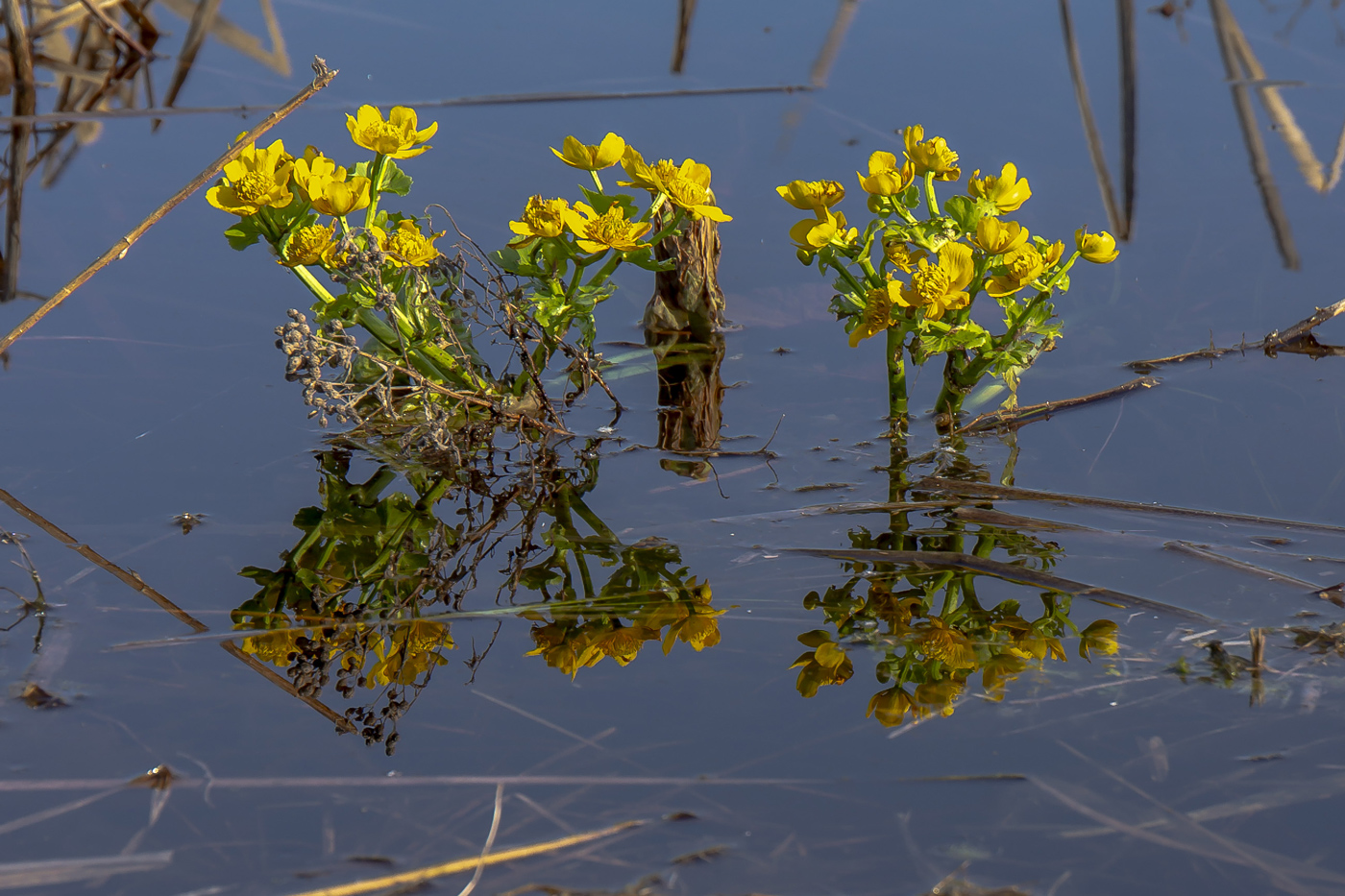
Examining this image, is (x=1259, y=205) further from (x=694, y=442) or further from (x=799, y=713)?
(x=799, y=713)

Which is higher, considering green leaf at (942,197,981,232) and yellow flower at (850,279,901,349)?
green leaf at (942,197,981,232)

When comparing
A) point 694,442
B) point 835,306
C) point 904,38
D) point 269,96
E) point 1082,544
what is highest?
point 904,38

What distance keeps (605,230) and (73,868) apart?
129cm

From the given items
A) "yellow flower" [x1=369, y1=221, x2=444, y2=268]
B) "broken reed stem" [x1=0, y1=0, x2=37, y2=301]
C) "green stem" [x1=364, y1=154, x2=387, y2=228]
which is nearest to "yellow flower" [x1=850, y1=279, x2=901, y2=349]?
"yellow flower" [x1=369, y1=221, x2=444, y2=268]

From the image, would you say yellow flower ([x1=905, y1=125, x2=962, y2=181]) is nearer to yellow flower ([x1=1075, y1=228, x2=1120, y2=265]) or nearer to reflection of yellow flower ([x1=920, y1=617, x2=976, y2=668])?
yellow flower ([x1=1075, y1=228, x2=1120, y2=265])

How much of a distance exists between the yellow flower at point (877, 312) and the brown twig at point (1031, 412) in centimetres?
30

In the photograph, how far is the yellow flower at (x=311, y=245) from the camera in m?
2.05

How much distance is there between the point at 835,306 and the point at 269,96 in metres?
2.66

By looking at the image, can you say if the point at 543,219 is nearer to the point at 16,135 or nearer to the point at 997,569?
the point at 997,569

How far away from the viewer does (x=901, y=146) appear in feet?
11.5

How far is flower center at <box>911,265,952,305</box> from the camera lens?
2072 mm

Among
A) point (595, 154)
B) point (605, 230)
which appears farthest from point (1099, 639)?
point (595, 154)

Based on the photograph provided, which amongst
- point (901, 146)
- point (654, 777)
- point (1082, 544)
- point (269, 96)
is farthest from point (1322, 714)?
point (269, 96)

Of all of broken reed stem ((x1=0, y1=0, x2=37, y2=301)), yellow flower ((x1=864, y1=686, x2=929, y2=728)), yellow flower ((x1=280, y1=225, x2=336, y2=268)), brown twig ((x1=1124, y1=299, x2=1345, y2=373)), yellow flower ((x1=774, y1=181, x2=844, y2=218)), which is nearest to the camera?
yellow flower ((x1=864, y1=686, x2=929, y2=728))
